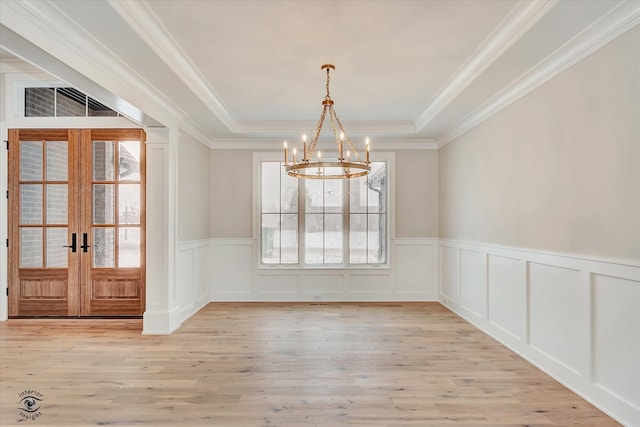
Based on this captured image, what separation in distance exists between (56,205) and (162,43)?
3184 mm

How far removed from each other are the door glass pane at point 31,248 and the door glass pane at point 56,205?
0.24 meters

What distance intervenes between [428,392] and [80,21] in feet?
11.7

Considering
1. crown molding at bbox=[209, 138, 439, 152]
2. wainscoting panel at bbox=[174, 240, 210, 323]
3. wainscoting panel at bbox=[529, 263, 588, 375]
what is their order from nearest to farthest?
wainscoting panel at bbox=[529, 263, 588, 375]
wainscoting panel at bbox=[174, 240, 210, 323]
crown molding at bbox=[209, 138, 439, 152]

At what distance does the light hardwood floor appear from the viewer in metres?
2.49

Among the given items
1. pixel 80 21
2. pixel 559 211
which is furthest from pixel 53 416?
pixel 559 211

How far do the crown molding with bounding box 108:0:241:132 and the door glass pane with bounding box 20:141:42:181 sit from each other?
2473mm

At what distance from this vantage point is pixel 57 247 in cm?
482

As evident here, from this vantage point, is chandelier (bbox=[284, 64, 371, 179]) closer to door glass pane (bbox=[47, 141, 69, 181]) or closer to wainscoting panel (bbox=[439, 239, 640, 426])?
wainscoting panel (bbox=[439, 239, 640, 426])

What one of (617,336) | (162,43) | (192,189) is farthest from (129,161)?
(617,336)

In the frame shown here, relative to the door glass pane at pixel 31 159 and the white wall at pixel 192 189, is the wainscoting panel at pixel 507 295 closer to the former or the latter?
the white wall at pixel 192 189

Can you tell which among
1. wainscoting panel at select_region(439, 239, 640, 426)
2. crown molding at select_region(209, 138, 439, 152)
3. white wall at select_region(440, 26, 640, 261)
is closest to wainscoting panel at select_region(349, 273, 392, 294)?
wainscoting panel at select_region(439, 239, 640, 426)

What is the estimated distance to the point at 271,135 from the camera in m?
5.72
